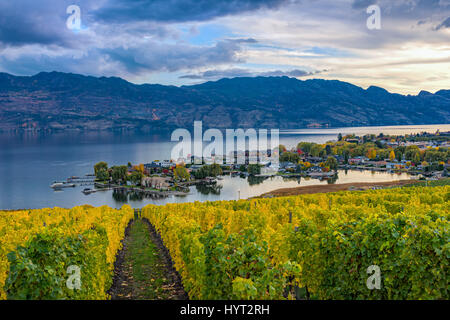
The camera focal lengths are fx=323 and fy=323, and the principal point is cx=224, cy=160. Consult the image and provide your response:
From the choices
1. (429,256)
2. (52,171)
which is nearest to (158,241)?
(429,256)

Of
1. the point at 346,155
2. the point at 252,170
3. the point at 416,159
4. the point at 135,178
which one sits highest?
the point at 346,155

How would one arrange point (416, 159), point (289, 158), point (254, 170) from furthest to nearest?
point (289, 158) < point (416, 159) < point (254, 170)

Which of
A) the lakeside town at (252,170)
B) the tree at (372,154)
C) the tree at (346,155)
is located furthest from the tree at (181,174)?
the tree at (372,154)

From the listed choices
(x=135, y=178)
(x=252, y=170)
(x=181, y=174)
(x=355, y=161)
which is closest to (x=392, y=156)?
(x=355, y=161)

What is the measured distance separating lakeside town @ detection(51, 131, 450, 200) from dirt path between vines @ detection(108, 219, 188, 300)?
158 ft

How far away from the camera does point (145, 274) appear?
13.4 m

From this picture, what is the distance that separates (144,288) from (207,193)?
55428 millimetres

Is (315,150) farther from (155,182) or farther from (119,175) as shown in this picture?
(119,175)

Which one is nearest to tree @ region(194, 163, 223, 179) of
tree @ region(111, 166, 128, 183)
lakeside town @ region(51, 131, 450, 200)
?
lakeside town @ region(51, 131, 450, 200)

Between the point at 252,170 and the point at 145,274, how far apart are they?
79735mm

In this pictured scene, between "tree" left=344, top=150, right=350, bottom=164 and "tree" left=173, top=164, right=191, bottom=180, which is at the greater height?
"tree" left=344, top=150, right=350, bottom=164

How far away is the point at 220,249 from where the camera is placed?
283 inches

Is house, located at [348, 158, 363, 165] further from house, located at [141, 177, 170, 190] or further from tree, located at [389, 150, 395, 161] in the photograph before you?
house, located at [141, 177, 170, 190]

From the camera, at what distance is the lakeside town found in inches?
2933
